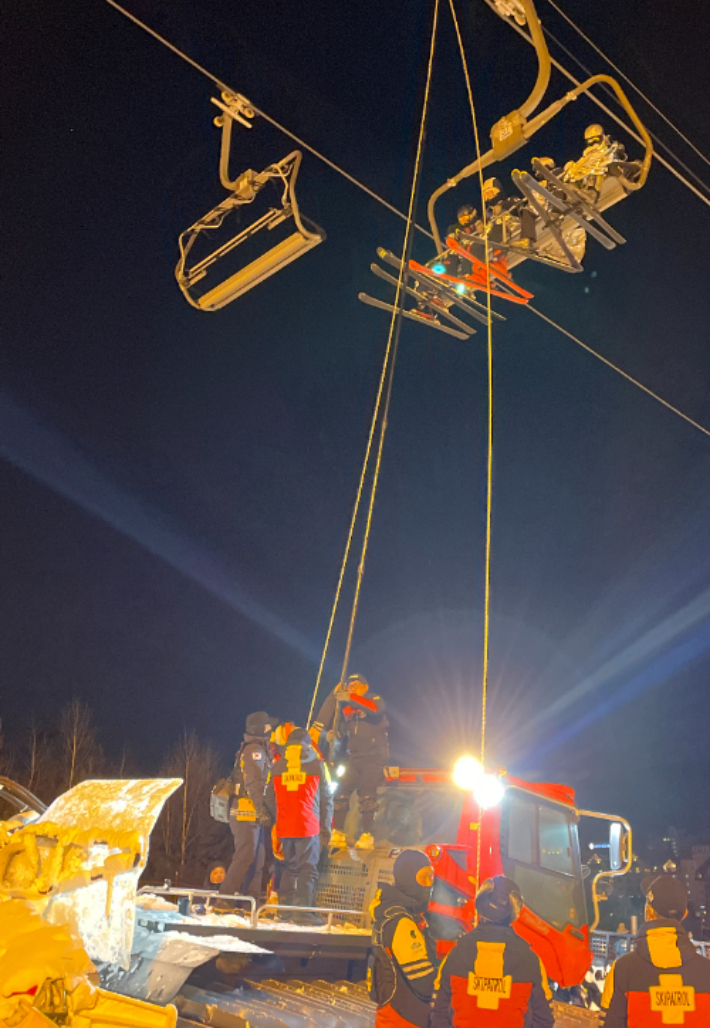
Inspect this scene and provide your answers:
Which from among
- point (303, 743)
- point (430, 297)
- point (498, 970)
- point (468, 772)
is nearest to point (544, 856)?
point (468, 772)

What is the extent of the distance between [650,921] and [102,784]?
2747 millimetres

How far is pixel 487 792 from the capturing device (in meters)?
5.79

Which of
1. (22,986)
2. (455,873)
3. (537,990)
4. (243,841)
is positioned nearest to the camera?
(22,986)

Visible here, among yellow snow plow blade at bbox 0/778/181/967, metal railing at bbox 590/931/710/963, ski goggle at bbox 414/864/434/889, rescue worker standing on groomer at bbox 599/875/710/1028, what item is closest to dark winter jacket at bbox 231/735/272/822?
ski goggle at bbox 414/864/434/889

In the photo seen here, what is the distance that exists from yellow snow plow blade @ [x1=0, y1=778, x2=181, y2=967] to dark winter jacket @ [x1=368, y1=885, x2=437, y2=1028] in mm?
1273

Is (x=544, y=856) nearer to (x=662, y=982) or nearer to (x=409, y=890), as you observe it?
(x=409, y=890)

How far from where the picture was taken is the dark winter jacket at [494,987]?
369cm

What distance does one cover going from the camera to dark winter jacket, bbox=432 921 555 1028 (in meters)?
3.69

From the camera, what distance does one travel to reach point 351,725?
295 inches

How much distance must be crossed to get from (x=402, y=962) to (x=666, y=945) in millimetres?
1244

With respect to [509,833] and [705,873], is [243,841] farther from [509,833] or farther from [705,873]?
[705,873]

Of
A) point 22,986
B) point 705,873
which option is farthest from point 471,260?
point 705,873

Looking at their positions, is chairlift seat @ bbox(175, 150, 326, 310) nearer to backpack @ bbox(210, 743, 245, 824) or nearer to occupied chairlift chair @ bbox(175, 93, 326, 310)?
occupied chairlift chair @ bbox(175, 93, 326, 310)

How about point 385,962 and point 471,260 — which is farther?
→ point 471,260
